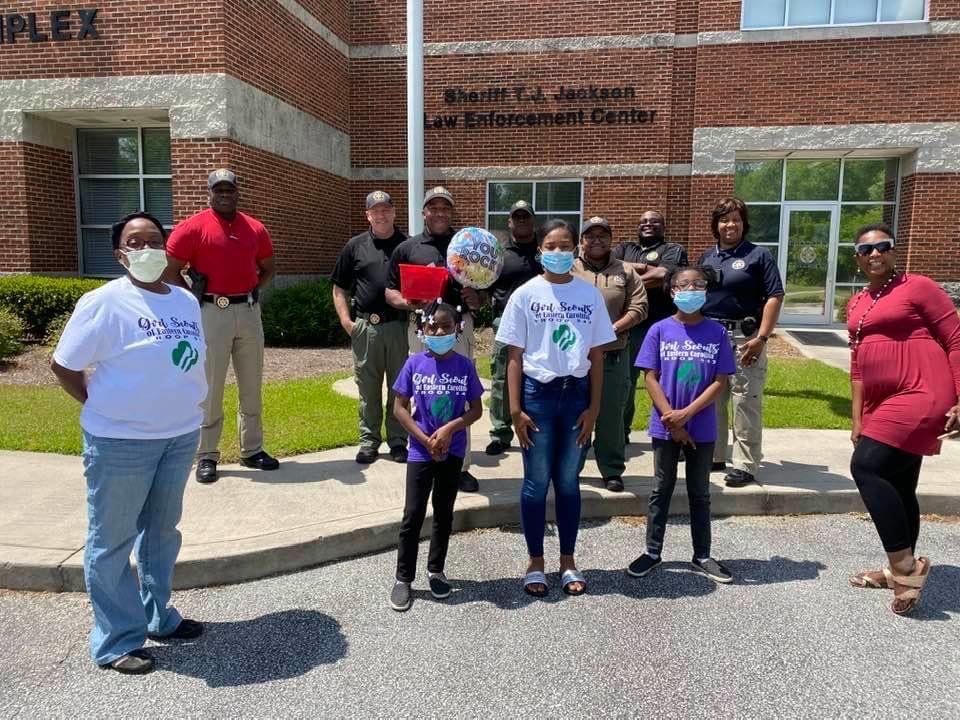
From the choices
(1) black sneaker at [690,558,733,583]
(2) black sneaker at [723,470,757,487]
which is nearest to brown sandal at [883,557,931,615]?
(1) black sneaker at [690,558,733,583]

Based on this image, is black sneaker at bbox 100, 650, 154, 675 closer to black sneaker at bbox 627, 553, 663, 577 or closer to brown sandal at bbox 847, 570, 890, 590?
black sneaker at bbox 627, 553, 663, 577

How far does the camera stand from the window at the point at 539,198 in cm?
1478

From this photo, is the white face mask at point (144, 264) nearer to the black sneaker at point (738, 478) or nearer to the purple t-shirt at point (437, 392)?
the purple t-shirt at point (437, 392)

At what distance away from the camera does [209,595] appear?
3.75 m

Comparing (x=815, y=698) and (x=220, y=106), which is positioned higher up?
(x=220, y=106)

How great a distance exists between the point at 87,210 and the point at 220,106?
377 cm

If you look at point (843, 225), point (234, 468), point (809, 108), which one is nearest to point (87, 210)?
point (234, 468)

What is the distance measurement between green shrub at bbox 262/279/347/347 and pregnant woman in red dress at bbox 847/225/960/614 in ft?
30.7

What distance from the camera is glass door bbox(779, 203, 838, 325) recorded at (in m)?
14.9

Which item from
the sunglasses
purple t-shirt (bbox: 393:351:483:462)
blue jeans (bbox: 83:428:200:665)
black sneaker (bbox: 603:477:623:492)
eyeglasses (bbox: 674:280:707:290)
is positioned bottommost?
black sneaker (bbox: 603:477:623:492)

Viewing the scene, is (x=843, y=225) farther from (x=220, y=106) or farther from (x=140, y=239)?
(x=140, y=239)

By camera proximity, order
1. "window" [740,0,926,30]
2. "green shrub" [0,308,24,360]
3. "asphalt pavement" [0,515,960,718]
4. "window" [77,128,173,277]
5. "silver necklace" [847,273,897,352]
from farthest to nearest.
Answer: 1. "window" [740,0,926,30]
2. "window" [77,128,173,277]
3. "green shrub" [0,308,24,360]
4. "silver necklace" [847,273,897,352]
5. "asphalt pavement" [0,515,960,718]

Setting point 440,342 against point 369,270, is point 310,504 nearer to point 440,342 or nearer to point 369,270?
point 440,342

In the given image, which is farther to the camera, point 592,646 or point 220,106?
point 220,106
